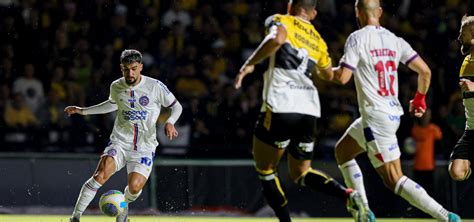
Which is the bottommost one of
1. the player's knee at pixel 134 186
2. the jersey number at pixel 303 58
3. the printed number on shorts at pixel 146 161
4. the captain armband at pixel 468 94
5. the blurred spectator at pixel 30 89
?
the blurred spectator at pixel 30 89

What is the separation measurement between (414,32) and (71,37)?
5768 mm

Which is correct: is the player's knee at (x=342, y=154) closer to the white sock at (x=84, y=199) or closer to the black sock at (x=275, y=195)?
the black sock at (x=275, y=195)

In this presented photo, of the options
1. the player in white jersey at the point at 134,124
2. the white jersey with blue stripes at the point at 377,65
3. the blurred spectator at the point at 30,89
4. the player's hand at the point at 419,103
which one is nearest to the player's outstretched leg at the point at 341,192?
the white jersey with blue stripes at the point at 377,65

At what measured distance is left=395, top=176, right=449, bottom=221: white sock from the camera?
383 inches

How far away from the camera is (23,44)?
18.1 m

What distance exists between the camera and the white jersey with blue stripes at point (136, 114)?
1159 cm

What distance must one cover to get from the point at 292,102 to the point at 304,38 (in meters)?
0.58

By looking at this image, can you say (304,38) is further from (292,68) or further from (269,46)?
(269,46)

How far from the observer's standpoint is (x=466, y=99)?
11.3 m

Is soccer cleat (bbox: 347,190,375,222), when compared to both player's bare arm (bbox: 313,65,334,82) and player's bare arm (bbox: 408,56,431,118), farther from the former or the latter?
player's bare arm (bbox: 408,56,431,118)

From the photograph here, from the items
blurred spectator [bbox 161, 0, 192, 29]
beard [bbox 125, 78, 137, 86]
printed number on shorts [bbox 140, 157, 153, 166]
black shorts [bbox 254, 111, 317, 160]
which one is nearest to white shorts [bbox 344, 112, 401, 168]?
black shorts [bbox 254, 111, 317, 160]

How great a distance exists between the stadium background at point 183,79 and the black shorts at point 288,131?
604 centimetres

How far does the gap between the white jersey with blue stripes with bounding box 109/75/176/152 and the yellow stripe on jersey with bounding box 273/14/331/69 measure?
2471mm

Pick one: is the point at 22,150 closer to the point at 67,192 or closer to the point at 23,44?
the point at 67,192
